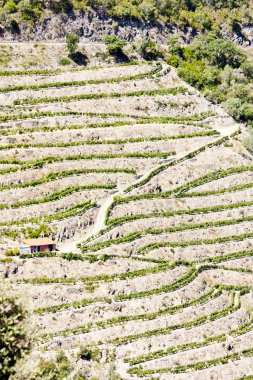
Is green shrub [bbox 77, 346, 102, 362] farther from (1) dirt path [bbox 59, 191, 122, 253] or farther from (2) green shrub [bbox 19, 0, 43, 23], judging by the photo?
(2) green shrub [bbox 19, 0, 43, 23]


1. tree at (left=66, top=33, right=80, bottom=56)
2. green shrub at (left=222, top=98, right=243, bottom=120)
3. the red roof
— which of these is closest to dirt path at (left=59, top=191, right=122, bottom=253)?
the red roof

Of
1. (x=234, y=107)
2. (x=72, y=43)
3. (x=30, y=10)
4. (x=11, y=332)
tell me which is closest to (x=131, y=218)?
(x=234, y=107)

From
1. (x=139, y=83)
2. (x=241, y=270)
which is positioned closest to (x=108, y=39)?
(x=139, y=83)

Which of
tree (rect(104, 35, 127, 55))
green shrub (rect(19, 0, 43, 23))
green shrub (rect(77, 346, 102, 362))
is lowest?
green shrub (rect(77, 346, 102, 362))

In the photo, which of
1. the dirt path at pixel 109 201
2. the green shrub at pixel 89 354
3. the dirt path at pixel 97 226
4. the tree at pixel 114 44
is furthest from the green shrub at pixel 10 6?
the green shrub at pixel 89 354

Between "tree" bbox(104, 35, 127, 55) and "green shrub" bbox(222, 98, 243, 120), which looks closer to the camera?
"green shrub" bbox(222, 98, 243, 120)

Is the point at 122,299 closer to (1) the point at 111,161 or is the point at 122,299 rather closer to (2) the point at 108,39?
(1) the point at 111,161
